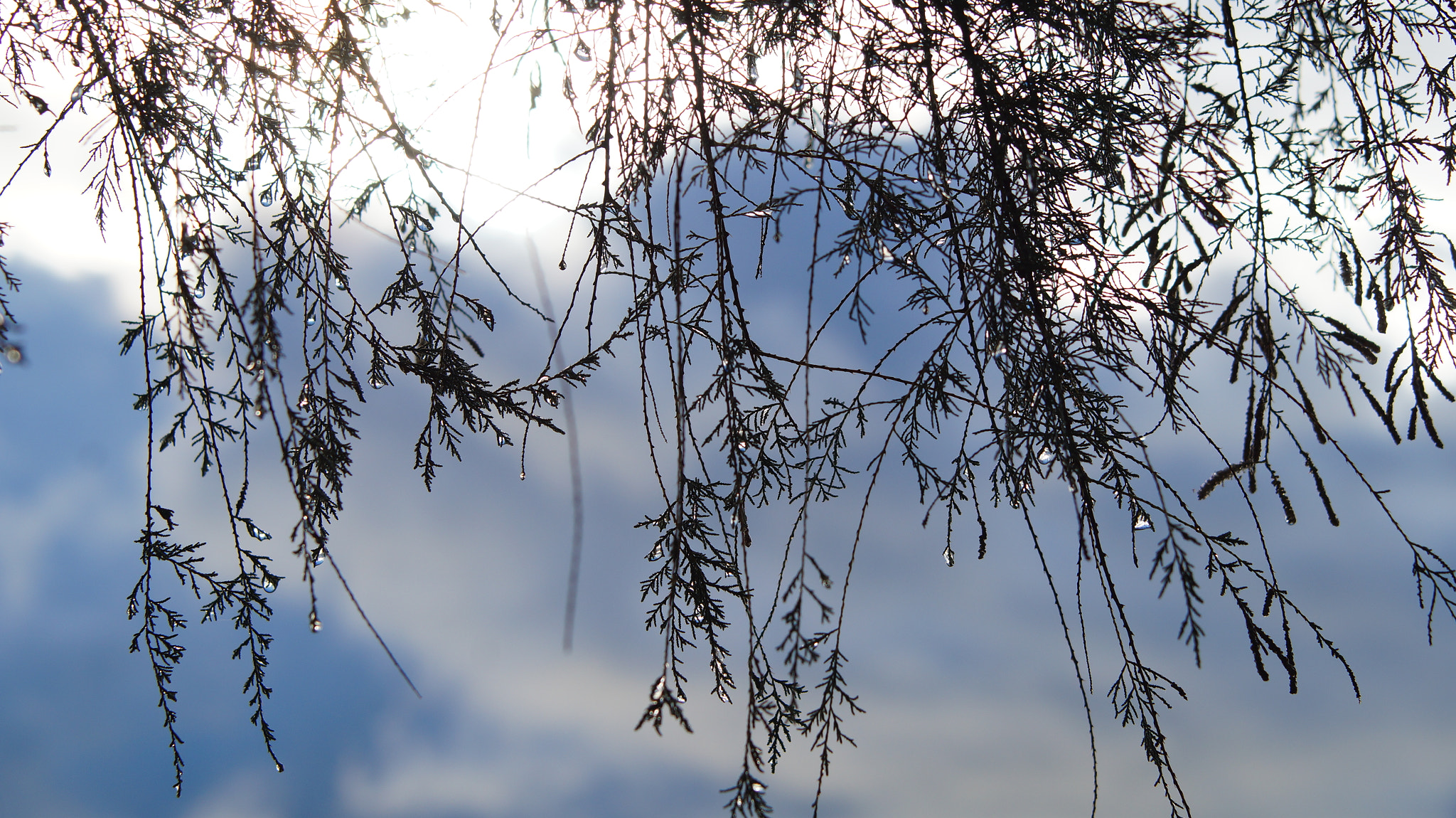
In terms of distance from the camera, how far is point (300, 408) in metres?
1.85

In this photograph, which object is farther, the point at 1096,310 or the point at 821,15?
the point at 821,15

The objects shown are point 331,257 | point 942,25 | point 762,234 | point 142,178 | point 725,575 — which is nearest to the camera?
point 725,575

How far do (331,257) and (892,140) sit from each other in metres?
1.54

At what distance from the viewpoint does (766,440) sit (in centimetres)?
179

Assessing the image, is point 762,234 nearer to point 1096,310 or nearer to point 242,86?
point 1096,310

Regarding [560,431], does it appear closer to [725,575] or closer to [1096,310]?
[725,575]

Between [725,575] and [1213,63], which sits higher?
[1213,63]

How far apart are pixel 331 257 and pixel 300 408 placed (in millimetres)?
400

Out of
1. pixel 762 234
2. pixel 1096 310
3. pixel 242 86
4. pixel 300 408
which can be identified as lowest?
pixel 300 408

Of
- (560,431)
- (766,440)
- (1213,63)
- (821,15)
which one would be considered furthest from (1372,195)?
(560,431)

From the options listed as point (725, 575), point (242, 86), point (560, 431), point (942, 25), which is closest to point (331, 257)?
point (242, 86)

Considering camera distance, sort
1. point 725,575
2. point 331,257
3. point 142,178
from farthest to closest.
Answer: point 331,257, point 142,178, point 725,575

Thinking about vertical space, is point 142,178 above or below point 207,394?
above

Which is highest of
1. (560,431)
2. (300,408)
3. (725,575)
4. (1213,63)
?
(1213,63)
